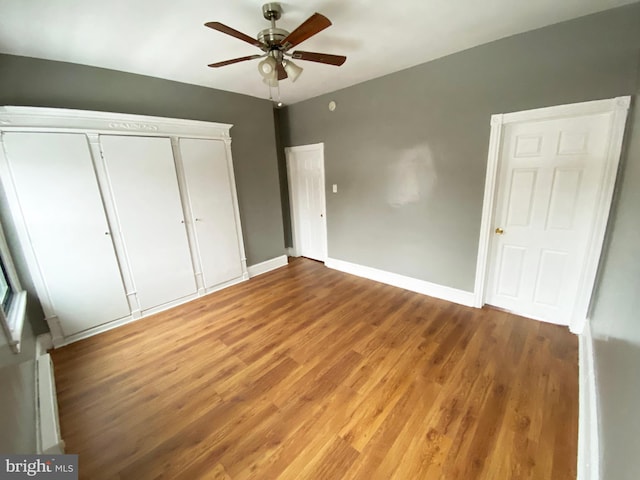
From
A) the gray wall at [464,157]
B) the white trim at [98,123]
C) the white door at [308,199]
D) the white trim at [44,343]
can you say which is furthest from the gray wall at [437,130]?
the white trim at [44,343]

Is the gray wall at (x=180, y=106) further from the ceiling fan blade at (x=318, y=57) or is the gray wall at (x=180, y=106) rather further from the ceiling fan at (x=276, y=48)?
the ceiling fan blade at (x=318, y=57)

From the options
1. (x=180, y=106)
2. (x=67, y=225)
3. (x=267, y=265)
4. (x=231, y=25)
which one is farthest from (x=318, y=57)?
(x=267, y=265)

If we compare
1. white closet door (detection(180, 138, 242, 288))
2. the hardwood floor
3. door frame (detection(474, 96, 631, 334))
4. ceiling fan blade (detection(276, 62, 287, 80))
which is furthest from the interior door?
white closet door (detection(180, 138, 242, 288))

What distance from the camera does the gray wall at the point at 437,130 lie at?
195 cm

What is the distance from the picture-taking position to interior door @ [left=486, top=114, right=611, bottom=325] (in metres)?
2.09

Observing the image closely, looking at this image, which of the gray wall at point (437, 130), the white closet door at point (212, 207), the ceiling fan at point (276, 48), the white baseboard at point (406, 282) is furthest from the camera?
the white closet door at point (212, 207)

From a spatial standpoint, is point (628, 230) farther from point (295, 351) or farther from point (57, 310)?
Answer: point (57, 310)

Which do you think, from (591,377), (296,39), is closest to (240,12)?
(296,39)

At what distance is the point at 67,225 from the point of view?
239cm

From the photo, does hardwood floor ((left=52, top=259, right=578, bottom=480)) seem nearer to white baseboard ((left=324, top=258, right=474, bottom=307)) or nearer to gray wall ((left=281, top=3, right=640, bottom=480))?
white baseboard ((left=324, top=258, right=474, bottom=307))

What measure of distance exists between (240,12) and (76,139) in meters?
1.97

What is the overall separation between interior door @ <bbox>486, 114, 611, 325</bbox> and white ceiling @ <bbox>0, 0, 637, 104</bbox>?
2.95ft

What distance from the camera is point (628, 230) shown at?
1558 mm

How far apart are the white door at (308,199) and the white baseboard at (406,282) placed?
0.47 metres
